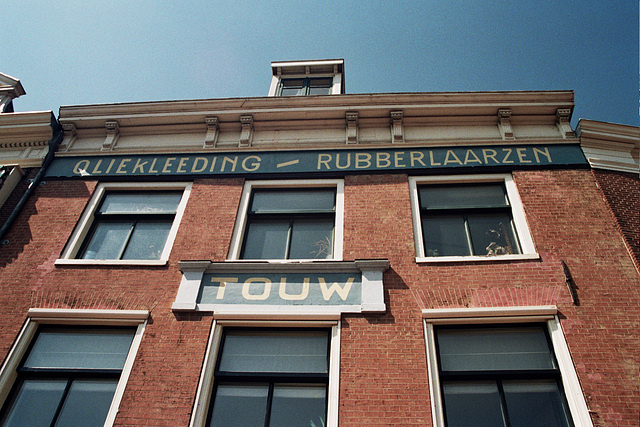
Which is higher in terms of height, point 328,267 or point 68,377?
point 328,267

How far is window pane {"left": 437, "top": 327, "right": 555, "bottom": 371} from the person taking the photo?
6.57 metres

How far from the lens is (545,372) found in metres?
6.36

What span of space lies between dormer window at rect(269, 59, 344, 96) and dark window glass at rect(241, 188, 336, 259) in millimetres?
4351

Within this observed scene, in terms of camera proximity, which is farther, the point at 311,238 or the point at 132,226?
the point at 132,226

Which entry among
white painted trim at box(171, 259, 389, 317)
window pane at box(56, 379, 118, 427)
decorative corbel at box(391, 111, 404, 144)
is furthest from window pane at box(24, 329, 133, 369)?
decorative corbel at box(391, 111, 404, 144)

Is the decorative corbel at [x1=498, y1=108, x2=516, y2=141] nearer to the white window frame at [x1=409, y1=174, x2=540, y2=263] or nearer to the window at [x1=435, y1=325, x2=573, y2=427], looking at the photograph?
the white window frame at [x1=409, y1=174, x2=540, y2=263]

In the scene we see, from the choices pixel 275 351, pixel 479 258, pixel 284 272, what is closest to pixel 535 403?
pixel 479 258

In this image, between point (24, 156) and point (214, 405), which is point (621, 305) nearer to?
point (214, 405)

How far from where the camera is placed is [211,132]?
10.7 meters

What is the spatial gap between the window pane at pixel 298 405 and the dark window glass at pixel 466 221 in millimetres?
3200

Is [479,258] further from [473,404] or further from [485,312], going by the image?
[473,404]

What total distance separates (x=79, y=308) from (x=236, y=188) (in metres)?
3.61

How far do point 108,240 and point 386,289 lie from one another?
5.57 metres

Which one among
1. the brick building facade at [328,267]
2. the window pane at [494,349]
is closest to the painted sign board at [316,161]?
the brick building facade at [328,267]
